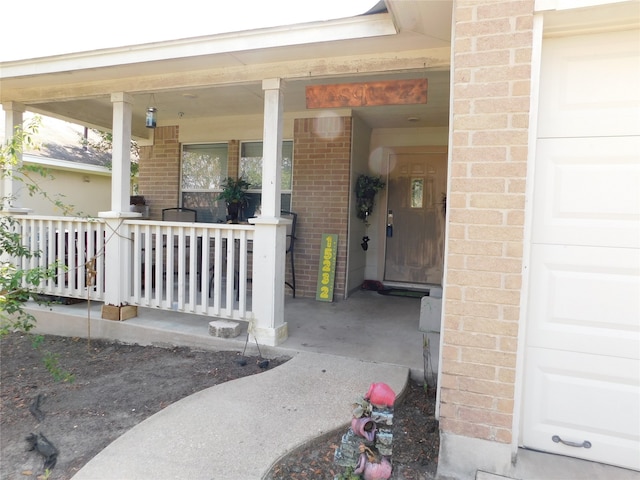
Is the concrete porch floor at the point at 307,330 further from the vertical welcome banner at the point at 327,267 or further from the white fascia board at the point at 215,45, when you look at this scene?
Answer: the white fascia board at the point at 215,45

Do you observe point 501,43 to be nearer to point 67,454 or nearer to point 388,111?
point 67,454

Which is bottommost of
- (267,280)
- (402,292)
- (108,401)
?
(108,401)

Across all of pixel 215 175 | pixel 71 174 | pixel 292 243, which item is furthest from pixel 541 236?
pixel 71 174

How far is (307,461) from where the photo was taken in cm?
200

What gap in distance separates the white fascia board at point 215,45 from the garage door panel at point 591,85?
122 centimetres

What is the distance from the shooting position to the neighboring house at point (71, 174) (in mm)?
9180

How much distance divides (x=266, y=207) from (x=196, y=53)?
1.38m

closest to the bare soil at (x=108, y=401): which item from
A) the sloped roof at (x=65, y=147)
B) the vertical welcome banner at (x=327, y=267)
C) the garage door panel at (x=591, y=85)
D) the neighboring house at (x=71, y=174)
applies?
the garage door panel at (x=591, y=85)

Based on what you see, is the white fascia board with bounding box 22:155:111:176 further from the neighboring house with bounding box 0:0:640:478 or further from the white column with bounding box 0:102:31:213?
the neighboring house with bounding box 0:0:640:478

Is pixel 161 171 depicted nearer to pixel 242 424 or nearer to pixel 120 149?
pixel 120 149

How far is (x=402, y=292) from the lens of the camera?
583cm

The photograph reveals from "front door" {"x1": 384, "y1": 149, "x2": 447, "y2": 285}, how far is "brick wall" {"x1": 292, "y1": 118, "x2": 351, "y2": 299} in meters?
1.15

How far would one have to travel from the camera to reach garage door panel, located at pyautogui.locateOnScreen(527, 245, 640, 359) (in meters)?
1.77

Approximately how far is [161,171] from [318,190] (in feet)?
8.86
